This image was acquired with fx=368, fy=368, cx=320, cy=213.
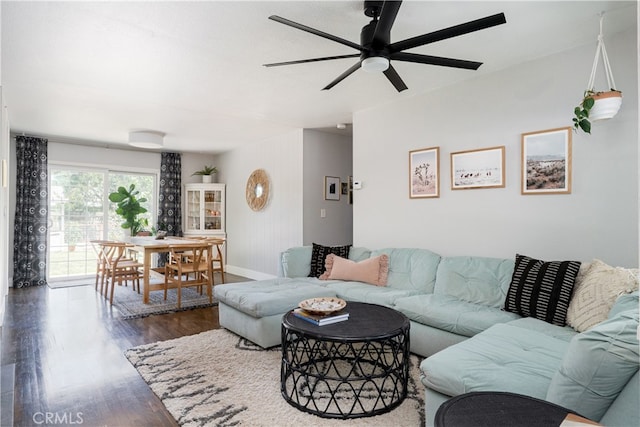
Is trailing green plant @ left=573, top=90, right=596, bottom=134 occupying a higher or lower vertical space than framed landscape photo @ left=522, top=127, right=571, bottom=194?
higher

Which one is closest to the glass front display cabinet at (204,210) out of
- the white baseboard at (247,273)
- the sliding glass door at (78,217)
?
the white baseboard at (247,273)

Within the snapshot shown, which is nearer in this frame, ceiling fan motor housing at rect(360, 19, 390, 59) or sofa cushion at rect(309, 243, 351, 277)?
ceiling fan motor housing at rect(360, 19, 390, 59)

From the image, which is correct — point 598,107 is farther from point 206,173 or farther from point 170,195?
point 170,195

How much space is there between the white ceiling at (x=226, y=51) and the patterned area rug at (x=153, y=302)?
2.40 metres

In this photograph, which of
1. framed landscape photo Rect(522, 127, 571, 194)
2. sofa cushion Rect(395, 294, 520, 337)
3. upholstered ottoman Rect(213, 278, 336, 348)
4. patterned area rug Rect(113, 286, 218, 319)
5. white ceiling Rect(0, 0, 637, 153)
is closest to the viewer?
white ceiling Rect(0, 0, 637, 153)

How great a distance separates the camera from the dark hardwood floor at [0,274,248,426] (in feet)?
6.91

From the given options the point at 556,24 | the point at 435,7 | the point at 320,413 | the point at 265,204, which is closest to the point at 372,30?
the point at 435,7

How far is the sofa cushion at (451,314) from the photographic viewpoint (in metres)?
2.54

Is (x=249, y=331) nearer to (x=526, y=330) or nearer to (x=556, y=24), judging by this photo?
(x=526, y=330)

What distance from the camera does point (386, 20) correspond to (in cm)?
186

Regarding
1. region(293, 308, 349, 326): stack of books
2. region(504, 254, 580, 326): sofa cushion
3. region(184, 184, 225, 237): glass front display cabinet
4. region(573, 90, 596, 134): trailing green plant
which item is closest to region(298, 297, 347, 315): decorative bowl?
region(293, 308, 349, 326): stack of books

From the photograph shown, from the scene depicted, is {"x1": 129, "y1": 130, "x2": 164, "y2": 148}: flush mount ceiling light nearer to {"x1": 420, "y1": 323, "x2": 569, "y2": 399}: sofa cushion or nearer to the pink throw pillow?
the pink throw pillow
